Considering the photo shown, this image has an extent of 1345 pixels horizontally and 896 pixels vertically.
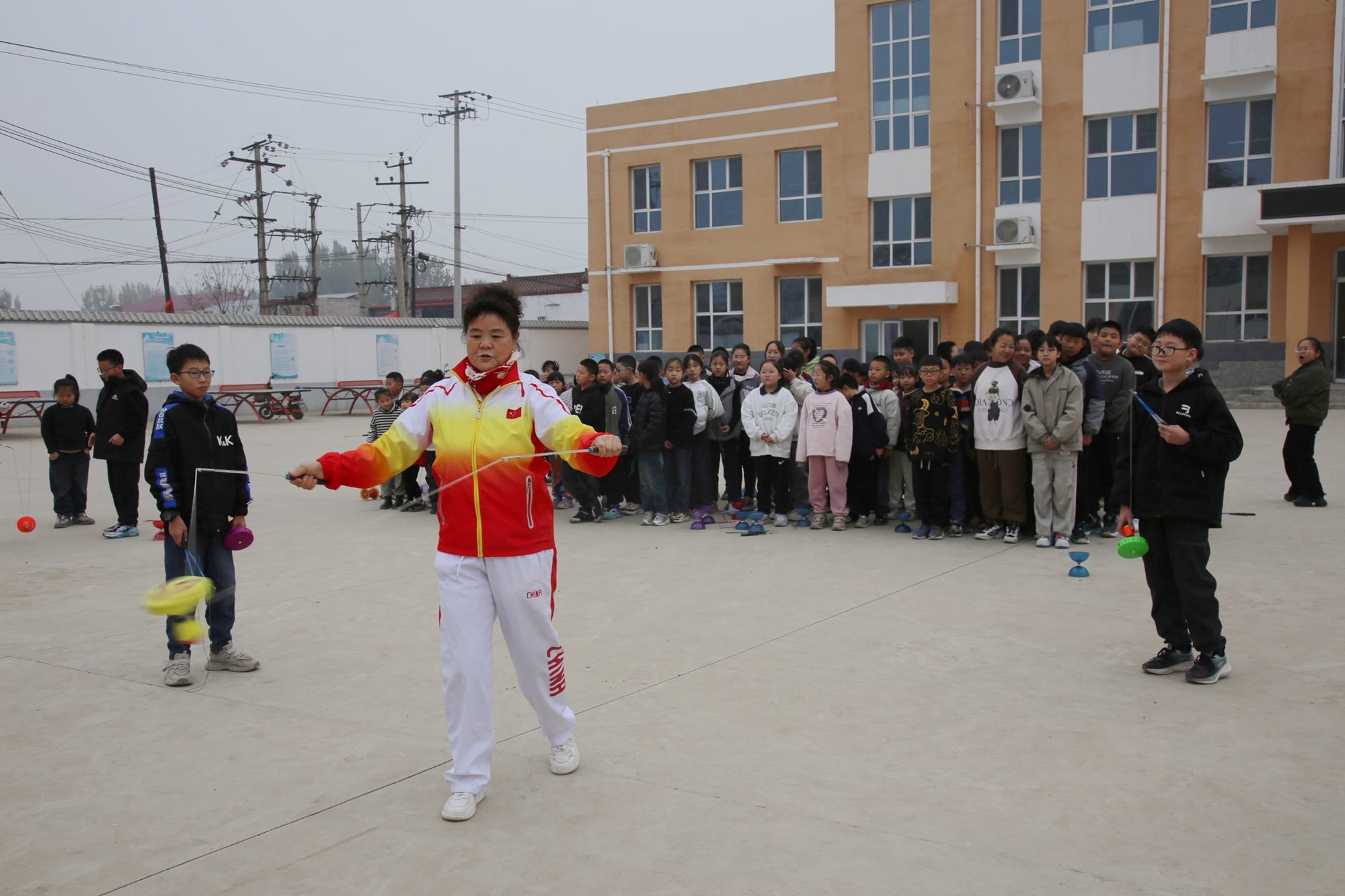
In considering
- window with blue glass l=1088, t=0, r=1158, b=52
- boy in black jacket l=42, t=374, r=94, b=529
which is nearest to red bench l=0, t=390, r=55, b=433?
boy in black jacket l=42, t=374, r=94, b=529

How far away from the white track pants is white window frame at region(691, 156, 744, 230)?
3011cm

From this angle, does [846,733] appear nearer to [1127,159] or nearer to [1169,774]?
[1169,774]

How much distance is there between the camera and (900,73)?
29734 mm

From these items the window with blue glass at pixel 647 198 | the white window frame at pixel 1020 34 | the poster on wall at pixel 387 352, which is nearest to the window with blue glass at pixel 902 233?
the white window frame at pixel 1020 34

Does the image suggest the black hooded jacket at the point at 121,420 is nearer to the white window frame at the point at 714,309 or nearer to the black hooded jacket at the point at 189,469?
the black hooded jacket at the point at 189,469

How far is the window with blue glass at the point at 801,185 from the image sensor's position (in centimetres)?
3195

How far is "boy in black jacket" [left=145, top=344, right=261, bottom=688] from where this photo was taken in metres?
5.83

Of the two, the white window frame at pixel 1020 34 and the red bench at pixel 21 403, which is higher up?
the white window frame at pixel 1020 34

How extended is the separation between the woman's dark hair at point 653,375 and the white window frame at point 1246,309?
2058 cm

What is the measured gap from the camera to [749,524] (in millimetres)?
10492

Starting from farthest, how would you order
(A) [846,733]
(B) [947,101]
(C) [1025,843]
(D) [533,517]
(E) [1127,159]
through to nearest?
(B) [947,101], (E) [1127,159], (A) [846,733], (D) [533,517], (C) [1025,843]

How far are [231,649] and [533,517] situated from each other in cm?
290

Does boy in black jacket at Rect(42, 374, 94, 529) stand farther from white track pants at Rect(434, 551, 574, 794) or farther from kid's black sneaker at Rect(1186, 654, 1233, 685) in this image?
kid's black sneaker at Rect(1186, 654, 1233, 685)

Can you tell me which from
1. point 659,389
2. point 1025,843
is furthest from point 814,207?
point 1025,843
